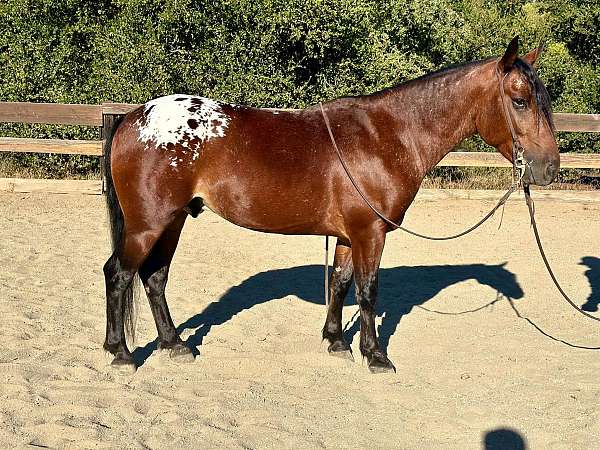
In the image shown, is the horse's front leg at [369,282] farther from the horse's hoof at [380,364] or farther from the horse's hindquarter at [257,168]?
the horse's hindquarter at [257,168]

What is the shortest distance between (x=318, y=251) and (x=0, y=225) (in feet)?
12.4

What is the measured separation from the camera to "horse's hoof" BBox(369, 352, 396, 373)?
4664 millimetres

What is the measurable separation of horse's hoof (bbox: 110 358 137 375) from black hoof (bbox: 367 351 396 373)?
1.52 metres

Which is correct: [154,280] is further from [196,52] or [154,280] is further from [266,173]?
[196,52]

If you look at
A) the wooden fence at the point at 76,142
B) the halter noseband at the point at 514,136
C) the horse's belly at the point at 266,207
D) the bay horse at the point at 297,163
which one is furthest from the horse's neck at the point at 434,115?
the wooden fence at the point at 76,142

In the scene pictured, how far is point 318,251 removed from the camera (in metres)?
8.24

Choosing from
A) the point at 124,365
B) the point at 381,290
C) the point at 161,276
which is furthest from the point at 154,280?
the point at 381,290

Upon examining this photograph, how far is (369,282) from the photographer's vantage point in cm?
465

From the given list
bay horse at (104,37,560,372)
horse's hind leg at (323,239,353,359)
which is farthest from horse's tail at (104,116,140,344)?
horse's hind leg at (323,239,353,359)

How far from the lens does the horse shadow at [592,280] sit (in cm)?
634

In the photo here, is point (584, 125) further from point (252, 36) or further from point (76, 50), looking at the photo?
point (76, 50)

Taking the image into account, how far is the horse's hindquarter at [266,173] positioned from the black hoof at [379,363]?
37.4 inches

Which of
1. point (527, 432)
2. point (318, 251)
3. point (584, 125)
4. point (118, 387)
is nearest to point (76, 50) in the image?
point (318, 251)

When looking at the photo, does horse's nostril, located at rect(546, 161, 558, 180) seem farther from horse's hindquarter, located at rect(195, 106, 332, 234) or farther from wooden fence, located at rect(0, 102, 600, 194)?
wooden fence, located at rect(0, 102, 600, 194)
